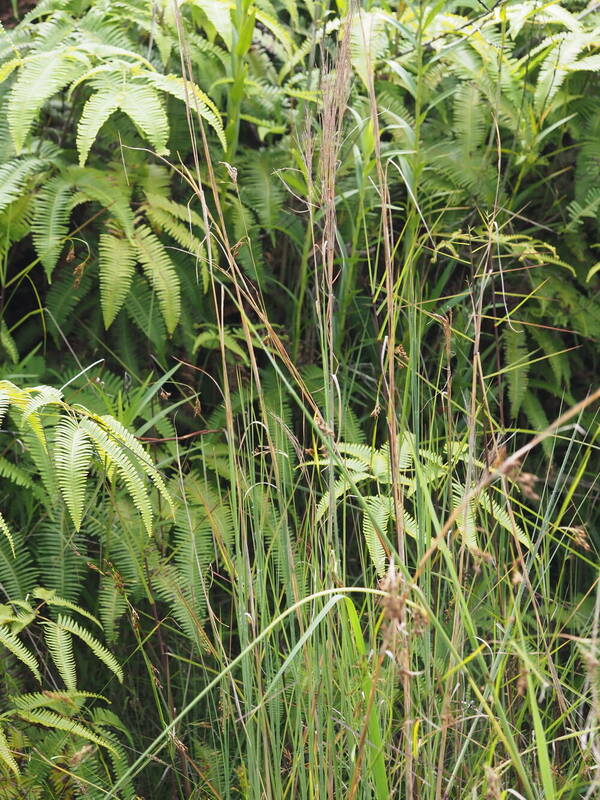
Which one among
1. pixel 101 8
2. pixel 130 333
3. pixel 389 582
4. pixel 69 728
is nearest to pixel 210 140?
pixel 101 8

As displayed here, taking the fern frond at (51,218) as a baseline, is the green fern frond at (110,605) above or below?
below

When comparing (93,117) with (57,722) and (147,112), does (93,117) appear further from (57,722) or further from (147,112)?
(57,722)

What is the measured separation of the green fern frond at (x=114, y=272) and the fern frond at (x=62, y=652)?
65cm

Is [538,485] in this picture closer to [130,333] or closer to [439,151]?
[439,151]

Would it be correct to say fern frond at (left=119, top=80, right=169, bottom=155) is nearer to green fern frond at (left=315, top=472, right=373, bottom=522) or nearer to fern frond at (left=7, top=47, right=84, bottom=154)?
fern frond at (left=7, top=47, right=84, bottom=154)

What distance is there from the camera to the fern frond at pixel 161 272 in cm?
174

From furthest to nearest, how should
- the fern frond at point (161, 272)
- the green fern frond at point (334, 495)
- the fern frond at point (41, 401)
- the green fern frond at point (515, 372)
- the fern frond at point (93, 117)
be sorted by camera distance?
the green fern frond at point (515, 372) → the fern frond at point (161, 272) → the fern frond at point (93, 117) → the fern frond at point (41, 401) → the green fern frond at point (334, 495)

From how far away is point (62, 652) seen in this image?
4.50ft

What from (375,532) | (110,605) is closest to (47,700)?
(110,605)

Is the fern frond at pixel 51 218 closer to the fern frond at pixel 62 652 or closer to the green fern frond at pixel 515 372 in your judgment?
the fern frond at pixel 62 652

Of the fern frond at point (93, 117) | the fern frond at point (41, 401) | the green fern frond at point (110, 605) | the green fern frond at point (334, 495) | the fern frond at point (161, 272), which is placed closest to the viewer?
the green fern frond at point (334, 495)

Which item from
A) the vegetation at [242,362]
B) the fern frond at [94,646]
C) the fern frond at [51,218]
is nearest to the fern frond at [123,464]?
the vegetation at [242,362]

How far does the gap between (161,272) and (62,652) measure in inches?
32.7

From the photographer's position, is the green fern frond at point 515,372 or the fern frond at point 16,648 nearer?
the fern frond at point 16,648
